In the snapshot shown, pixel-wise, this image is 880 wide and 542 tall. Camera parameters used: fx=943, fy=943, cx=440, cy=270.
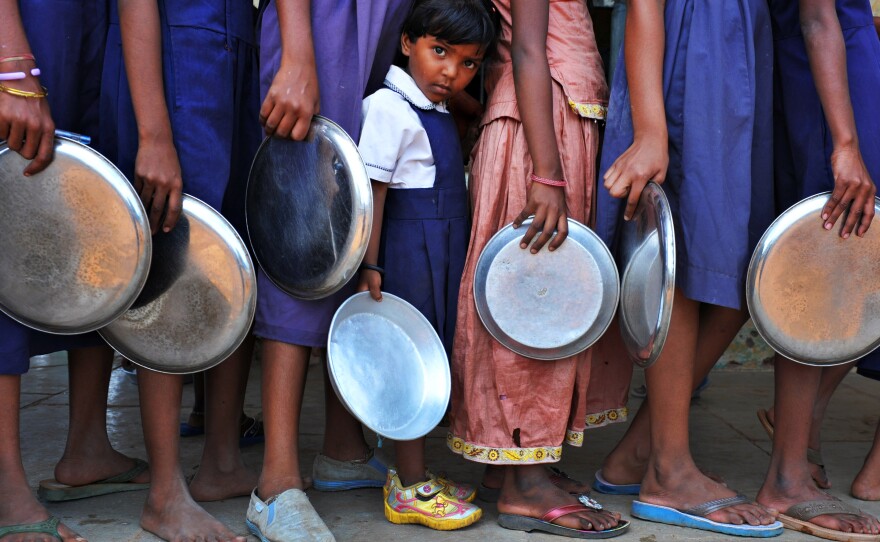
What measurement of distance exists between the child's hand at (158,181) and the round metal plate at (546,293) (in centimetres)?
71

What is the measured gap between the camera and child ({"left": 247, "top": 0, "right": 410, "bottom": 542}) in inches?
81.3

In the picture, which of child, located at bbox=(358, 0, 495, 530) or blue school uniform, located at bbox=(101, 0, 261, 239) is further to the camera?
child, located at bbox=(358, 0, 495, 530)

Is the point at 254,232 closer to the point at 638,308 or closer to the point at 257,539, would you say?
the point at 257,539

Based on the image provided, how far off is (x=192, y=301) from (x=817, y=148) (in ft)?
5.16

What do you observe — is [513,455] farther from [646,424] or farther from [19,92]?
[19,92]

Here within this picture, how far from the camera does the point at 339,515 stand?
2.29m

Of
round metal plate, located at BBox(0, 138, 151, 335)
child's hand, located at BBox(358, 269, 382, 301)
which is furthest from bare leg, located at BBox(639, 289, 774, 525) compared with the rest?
round metal plate, located at BBox(0, 138, 151, 335)

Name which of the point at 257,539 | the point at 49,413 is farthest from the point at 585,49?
the point at 49,413

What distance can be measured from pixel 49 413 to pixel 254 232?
4.96 feet

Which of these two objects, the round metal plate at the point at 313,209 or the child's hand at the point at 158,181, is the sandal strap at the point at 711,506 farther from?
the child's hand at the point at 158,181

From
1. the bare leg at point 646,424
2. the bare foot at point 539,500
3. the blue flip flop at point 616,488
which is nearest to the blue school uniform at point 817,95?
the bare leg at point 646,424

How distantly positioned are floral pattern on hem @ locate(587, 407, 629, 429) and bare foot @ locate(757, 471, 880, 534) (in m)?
0.40

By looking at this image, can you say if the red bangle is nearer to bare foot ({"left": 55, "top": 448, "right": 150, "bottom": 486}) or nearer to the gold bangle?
the gold bangle

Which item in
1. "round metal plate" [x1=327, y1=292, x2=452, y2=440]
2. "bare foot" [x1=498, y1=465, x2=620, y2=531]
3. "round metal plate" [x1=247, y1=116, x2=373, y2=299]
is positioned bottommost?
"bare foot" [x1=498, y1=465, x2=620, y2=531]
